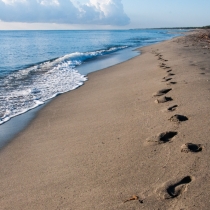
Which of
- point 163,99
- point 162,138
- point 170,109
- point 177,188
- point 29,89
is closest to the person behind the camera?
point 177,188

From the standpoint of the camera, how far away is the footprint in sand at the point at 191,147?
3.25 m

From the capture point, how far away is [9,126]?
5.52 meters

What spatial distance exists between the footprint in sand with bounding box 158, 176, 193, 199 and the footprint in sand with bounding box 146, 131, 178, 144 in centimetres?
95

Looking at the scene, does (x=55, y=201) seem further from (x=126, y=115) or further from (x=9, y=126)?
(x=9, y=126)

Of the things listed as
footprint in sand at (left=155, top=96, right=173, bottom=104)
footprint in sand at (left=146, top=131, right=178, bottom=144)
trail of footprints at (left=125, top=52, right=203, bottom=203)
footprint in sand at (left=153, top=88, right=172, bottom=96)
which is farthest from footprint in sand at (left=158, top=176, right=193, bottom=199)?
footprint in sand at (left=153, top=88, right=172, bottom=96)

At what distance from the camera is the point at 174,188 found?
2598 mm

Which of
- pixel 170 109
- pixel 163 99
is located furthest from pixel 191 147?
pixel 163 99

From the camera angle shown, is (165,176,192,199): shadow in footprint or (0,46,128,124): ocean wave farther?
(0,46,128,124): ocean wave

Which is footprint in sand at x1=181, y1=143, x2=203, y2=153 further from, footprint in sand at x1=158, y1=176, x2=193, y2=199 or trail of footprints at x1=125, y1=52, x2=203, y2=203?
footprint in sand at x1=158, y1=176, x2=193, y2=199

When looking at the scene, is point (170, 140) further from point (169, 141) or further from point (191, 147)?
point (191, 147)

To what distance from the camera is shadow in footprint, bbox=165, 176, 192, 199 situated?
2.51 meters

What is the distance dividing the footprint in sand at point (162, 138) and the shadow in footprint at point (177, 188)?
945 millimetres

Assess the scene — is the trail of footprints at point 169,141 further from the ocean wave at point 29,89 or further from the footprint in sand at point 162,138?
the ocean wave at point 29,89

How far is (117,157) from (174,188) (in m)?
0.99
